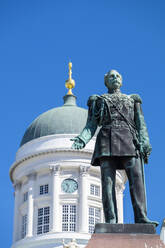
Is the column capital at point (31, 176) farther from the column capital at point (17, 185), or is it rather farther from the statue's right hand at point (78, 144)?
the statue's right hand at point (78, 144)

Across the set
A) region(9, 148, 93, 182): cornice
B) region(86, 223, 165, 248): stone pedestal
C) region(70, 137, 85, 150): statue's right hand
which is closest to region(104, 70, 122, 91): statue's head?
region(70, 137, 85, 150): statue's right hand

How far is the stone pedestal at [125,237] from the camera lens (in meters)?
11.8

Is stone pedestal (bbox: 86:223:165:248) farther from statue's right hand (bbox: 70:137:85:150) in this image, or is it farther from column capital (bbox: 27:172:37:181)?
column capital (bbox: 27:172:37:181)

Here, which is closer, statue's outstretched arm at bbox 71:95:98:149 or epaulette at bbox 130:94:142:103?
statue's outstretched arm at bbox 71:95:98:149

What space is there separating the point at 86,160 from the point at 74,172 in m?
1.93

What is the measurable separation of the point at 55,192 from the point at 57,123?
7890 millimetres

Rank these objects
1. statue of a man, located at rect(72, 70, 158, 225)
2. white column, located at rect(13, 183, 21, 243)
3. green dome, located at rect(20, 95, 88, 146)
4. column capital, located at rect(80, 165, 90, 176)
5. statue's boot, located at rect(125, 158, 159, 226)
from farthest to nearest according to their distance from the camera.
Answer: green dome, located at rect(20, 95, 88, 146) < white column, located at rect(13, 183, 21, 243) < column capital, located at rect(80, 165, 90, 176) < statue of a man, located at rect(72, 70, 158, 225) < statue's boot, located at rect(125, 158, 159, 226)

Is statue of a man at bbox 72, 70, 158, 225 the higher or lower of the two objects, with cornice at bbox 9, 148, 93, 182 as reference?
lower

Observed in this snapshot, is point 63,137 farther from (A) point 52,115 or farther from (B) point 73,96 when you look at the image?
(B) point 73,96

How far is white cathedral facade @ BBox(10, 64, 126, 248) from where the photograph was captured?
249ft

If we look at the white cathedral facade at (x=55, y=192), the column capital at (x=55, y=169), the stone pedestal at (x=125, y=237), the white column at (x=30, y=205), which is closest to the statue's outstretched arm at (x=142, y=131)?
the stone pedestal at (x=125, y=237)

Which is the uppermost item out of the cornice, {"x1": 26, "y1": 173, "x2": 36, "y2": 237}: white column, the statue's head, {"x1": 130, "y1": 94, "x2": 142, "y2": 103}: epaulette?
the cornice

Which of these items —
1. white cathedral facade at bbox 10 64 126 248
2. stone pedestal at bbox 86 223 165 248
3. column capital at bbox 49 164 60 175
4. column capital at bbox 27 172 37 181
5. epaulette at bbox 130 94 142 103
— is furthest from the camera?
column capital at bbox 27 172 37 181

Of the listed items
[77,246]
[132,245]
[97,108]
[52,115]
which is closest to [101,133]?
[97,108]
